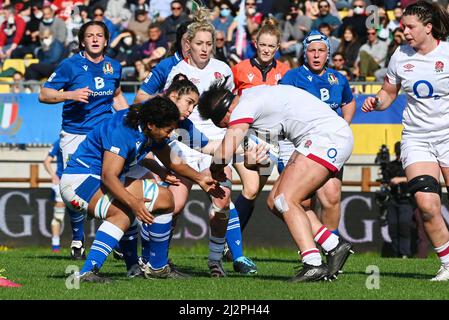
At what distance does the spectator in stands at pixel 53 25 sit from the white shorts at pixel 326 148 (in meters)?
14.1

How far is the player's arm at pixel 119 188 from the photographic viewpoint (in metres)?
8.92

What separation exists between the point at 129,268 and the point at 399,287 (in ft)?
8.37

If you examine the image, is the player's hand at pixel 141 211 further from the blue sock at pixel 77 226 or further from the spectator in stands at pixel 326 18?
the spectator in stands at pixel 326 18

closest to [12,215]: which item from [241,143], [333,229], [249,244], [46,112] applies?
[46,112]

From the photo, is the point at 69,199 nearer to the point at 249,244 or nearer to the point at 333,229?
the point at 333,229

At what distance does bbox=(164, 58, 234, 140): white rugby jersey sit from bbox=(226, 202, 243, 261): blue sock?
2.57 ft

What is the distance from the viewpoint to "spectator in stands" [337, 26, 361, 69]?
20.2 meters

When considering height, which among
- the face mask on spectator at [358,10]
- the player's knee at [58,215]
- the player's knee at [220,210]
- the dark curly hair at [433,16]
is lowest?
the player's knee at [58,215]

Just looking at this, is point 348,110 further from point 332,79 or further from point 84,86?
point 84,86

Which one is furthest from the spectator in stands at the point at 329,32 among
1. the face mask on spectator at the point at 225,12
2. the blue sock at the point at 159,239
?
the blue sock at the point at 159,239

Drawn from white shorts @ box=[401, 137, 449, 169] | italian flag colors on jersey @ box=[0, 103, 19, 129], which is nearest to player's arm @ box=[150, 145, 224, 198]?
white shorts @ box=[401, 137, 449, 169]

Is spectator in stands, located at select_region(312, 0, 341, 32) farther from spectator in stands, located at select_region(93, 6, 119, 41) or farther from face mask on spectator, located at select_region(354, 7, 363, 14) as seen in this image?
spectator in stands, located at select_region(93, 6, 119, 41)

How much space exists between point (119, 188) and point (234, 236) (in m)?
2.43

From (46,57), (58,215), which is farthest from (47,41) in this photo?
(58,215)
